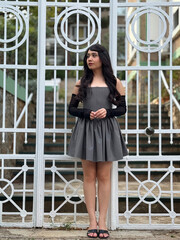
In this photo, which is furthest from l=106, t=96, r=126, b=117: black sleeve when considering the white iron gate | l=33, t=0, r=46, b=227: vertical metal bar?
l=33, t=0, r=46, b=227: vertical metal bar

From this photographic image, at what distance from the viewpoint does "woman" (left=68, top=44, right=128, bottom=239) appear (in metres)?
3.09

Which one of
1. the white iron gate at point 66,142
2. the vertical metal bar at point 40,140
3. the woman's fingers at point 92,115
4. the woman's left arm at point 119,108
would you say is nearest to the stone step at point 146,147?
the white iron gate at point 66,142

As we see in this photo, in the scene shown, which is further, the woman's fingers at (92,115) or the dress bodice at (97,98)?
the dress bodice at (97,98)

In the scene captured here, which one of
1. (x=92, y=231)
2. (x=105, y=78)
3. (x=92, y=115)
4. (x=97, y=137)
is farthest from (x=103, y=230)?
(x=105, y=78)

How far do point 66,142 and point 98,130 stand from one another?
1490 mm

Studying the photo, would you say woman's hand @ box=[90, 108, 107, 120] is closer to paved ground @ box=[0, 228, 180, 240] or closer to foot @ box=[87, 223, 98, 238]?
foot @ box=[87, 223, 98, 238]

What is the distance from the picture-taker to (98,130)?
312 centimetres

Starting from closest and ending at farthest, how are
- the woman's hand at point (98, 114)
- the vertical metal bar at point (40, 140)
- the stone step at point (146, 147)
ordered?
the woman's hand at point (98, 114)
the vertical metal bar at point (40, 140)
the stone step at point (146, 147)

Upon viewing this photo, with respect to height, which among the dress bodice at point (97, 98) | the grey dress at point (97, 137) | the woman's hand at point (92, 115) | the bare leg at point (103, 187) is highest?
the dress bodice at point (97, 98)

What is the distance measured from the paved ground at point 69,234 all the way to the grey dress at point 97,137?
0.76 meters

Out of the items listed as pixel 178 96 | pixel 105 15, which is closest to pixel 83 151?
pixel 178 96

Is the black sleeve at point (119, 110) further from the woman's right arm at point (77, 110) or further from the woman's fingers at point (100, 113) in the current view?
the woman's right arm at point (77, 110)

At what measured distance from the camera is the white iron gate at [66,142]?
341 centimetres

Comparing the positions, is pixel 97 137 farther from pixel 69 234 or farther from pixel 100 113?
pixel 69 234
